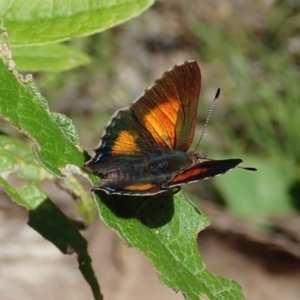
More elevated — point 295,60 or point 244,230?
point 295,60

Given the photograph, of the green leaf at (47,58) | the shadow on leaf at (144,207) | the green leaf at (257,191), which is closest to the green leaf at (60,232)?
the shadow on leaf at (144,207)

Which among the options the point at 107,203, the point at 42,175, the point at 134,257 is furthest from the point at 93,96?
the point at 107,203

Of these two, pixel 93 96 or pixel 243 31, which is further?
pixel 243 31

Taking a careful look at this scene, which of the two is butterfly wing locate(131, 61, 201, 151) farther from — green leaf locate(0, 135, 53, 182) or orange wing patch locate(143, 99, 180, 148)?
green leaf locate(0, 135, 53, 182)

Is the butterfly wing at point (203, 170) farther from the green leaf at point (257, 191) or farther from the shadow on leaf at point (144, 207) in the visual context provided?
the green leaf at point (257, 191)

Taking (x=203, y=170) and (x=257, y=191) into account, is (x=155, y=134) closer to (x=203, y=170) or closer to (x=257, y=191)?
(x=203, y=170)

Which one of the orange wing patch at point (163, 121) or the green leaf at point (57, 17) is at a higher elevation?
the green leaf at point (57, 17)

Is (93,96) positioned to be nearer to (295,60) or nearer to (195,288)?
(295,60)
